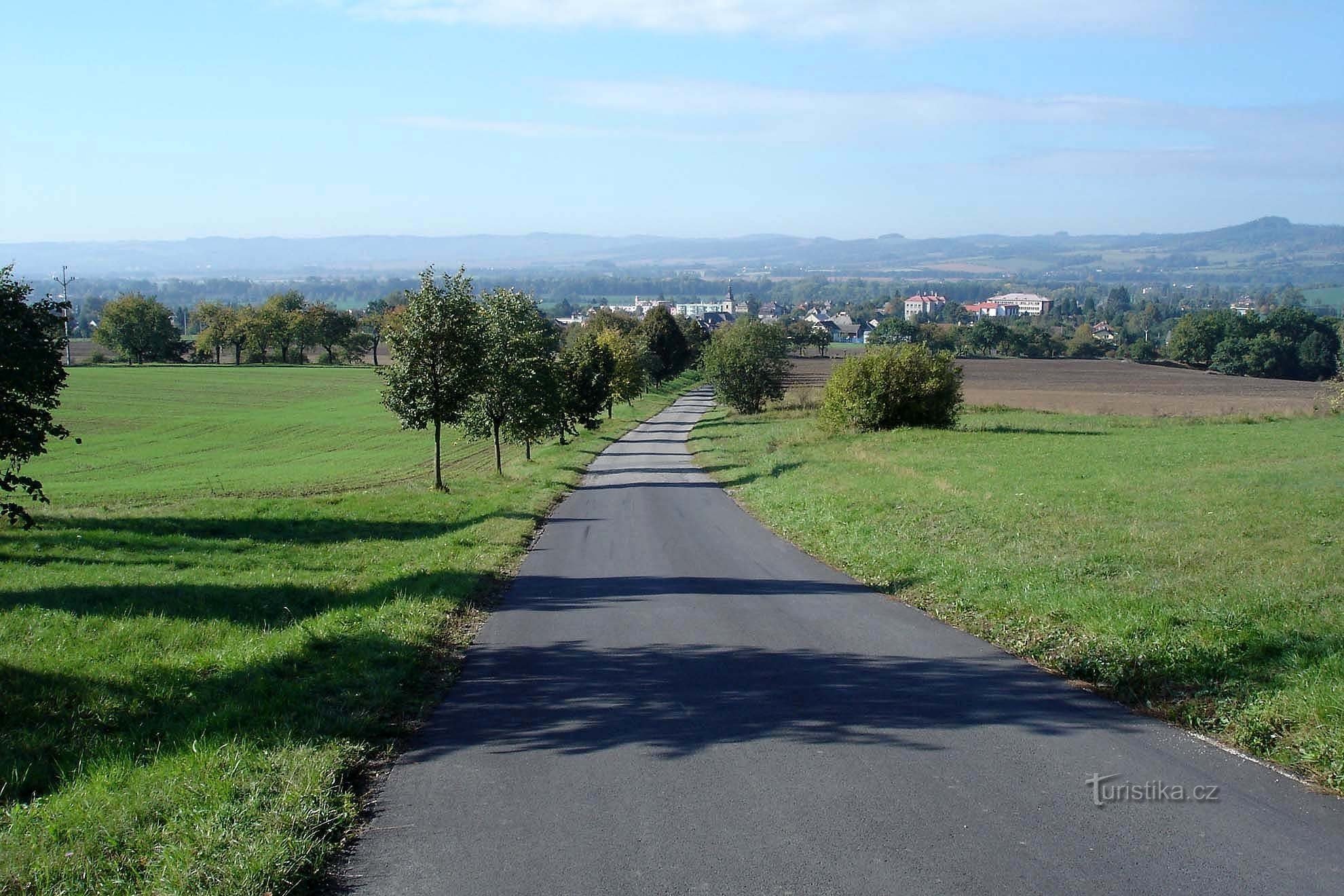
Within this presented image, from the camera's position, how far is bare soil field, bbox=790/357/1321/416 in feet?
204

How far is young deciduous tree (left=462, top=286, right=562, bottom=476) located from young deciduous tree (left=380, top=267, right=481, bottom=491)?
12.8 feet

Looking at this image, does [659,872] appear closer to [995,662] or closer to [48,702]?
[995,662]

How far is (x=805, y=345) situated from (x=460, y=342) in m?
137

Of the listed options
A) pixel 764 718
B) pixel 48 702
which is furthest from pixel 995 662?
pixel 48 702

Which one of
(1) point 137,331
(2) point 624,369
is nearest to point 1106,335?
(2) point 624,369

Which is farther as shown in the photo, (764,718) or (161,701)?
(161,701)

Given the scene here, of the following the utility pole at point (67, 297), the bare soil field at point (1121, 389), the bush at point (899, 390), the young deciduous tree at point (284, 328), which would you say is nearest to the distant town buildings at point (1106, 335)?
the bare soil field at point (1121, 389)

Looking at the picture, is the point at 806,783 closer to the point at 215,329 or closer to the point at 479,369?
the point at 479,369

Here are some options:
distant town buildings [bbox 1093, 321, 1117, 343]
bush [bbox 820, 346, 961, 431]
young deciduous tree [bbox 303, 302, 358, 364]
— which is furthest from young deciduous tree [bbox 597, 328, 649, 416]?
distant town buildings [bbox 1093, 321, 1117, 343]

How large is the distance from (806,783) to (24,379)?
15.4m

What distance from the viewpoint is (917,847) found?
17.2ft

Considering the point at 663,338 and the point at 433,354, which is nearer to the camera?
the point at 433,354

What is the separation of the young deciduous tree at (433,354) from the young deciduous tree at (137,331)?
9775cm

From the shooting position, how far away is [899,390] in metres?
44.7
